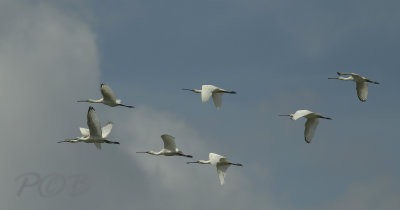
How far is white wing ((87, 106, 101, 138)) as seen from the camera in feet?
156

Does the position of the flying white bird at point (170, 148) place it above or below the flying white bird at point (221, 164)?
above

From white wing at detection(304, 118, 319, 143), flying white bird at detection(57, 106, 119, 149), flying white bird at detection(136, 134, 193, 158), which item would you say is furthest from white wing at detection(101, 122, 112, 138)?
white wing at detection(304, 118, 319, 143)

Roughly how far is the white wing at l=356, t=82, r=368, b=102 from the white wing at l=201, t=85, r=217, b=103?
29.4 ft

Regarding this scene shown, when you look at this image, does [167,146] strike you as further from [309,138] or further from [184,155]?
[309,138]

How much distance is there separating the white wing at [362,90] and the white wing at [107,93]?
568 inches

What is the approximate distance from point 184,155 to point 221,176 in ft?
8.25

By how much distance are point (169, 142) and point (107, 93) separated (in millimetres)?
4421

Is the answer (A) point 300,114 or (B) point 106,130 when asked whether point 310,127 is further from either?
(B) point 106,130

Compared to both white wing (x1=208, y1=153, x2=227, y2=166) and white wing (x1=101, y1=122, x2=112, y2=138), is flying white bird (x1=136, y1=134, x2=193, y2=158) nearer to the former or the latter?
white wing (x1=208, y1=153, x2=227, y2=166)

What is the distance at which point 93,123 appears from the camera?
48.7 metres

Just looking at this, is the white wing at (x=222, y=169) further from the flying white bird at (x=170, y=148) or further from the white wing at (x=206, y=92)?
the white wing at (x=206, y=92)

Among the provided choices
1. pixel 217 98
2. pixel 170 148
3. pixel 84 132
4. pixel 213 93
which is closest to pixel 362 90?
pixel 217 98

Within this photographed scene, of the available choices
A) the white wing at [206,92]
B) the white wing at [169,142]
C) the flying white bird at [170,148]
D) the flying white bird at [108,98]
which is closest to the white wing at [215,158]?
the flying white bird at [170,148]

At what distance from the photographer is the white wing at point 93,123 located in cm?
4744
